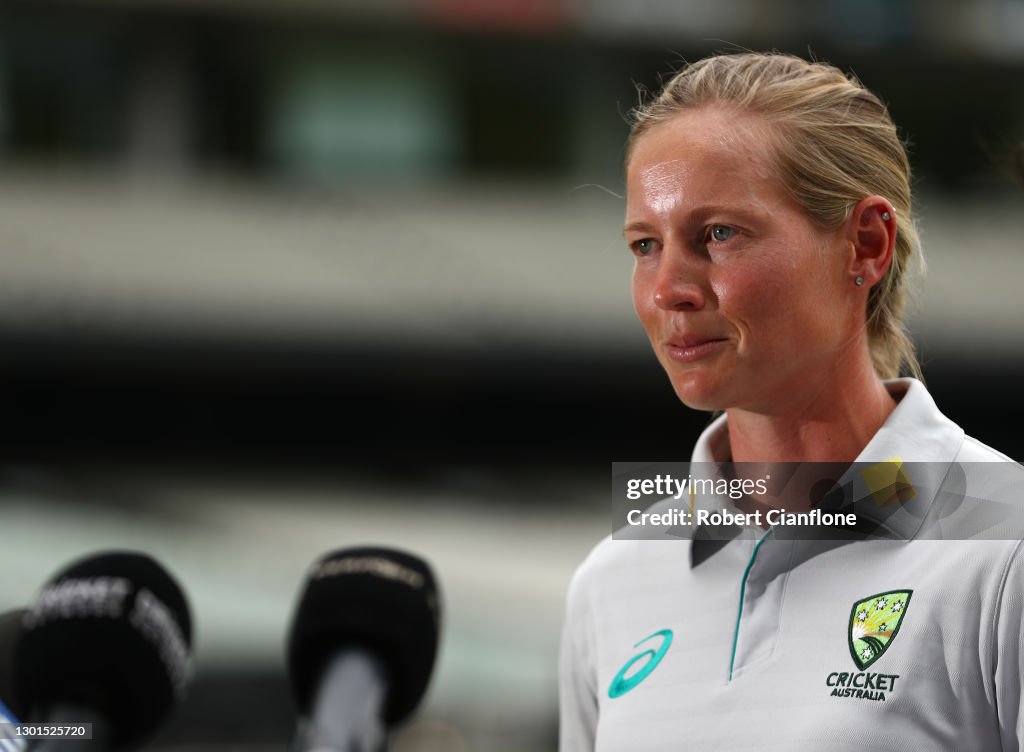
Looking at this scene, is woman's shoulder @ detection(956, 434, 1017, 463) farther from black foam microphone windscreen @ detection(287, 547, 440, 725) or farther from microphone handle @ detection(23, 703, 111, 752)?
microphone handle @ detection(23, 703, 111, 752)

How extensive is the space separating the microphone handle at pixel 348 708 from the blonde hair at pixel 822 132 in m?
0.36

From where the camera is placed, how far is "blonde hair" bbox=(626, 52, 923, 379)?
0.74m

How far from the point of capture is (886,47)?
22.1 feet

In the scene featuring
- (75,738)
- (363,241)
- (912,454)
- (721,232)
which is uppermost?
(363,241)

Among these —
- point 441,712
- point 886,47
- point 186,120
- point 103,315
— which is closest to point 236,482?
point 103,315

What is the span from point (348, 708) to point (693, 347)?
0.98ft

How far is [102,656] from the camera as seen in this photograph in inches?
24.5

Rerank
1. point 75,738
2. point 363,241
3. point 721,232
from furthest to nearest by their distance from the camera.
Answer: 1. point 363,241
2. point 721,232
3. point 75,738

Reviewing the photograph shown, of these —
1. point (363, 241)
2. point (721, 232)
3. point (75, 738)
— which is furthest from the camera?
point (363, 241)

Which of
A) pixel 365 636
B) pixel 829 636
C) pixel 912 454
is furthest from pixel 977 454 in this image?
pixel 365 636

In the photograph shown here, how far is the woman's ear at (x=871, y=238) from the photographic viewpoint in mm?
750

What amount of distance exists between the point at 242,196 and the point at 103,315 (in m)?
1.02

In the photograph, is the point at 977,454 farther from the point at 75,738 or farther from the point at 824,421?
the point at 75,738

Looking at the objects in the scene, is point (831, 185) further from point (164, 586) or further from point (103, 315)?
point (103, 315)
